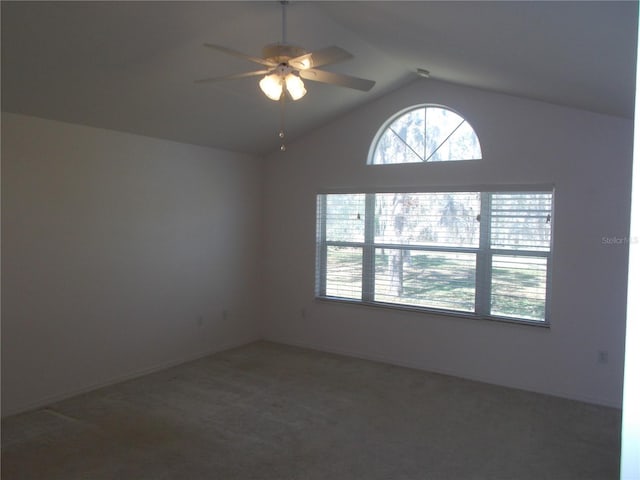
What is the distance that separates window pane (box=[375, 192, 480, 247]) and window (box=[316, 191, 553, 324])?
0.01 meters

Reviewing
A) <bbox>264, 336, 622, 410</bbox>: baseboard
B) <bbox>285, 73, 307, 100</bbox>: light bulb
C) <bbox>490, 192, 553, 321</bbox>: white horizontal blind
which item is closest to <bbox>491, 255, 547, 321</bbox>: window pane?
<bbox>490, 192, 553, 321</bbox>: white horizontal blind

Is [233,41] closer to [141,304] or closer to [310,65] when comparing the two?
[310,65]

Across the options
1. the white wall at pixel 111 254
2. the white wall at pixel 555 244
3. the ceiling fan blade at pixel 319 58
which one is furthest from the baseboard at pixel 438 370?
the ceiling fan blade at pixel 319 58

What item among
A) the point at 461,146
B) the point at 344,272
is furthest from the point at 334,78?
the point at 344,272

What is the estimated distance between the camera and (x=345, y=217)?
5.61 m

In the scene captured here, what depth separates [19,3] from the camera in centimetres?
248

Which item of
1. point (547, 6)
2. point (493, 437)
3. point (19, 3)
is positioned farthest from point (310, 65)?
point (493, 437)

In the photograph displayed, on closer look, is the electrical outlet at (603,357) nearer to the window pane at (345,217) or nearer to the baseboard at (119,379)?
the window pane at (345,217)

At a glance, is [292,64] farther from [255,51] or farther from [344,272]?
[344,272]

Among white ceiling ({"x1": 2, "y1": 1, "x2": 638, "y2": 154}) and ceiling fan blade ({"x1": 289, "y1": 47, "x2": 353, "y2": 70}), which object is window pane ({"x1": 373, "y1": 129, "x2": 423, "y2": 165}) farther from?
ceiling fan blade ({"x1": 289, "y1": 47, "x2": 353, "y2": 70})

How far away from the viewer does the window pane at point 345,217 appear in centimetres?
551

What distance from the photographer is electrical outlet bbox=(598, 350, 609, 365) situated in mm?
4047

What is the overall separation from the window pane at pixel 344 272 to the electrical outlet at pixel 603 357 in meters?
2.47

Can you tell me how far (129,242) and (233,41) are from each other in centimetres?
217
